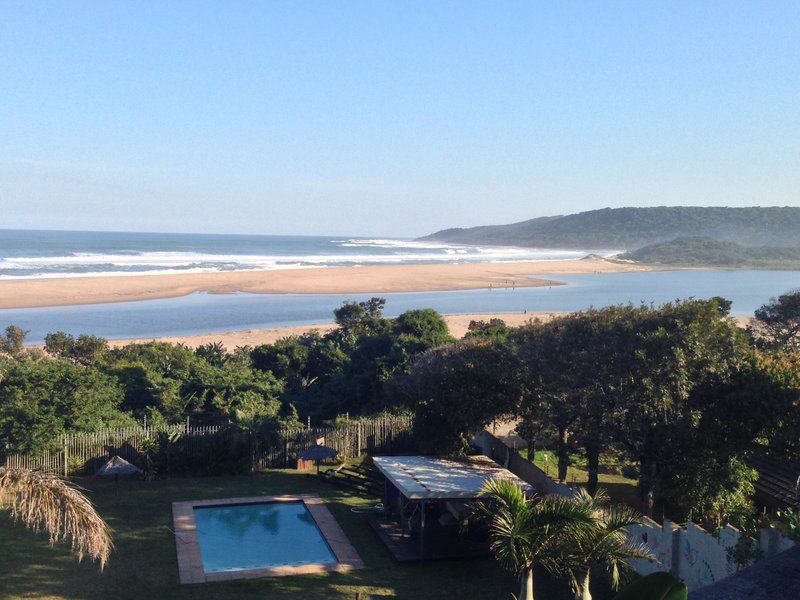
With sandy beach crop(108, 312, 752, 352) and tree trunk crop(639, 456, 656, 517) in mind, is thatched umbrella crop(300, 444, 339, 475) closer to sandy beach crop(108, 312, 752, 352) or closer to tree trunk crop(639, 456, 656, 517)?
tree trunk crop(639, 456, 656, 517)

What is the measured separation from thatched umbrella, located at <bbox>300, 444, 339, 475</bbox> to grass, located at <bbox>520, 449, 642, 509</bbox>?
5589 millimetres

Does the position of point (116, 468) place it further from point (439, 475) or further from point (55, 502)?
point (55, 502)

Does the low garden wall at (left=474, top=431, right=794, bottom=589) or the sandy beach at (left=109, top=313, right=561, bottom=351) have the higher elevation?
the low garden wall at (left=474, top=431, right=794, bottom=589)

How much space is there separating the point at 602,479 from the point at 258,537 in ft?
29.1

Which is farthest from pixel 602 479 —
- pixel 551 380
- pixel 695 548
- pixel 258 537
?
pixel 258 537

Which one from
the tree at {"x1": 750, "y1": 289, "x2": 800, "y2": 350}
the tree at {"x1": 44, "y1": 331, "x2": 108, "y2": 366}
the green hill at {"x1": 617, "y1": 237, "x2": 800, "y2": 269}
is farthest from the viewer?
the green hill at {"x1": 617, "y1": 237, "x2": 800, "y2": 269}

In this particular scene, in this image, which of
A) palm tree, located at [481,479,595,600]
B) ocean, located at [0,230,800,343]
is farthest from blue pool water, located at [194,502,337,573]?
ocean, located at [0,230,800,343]

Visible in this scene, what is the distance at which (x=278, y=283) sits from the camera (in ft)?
239

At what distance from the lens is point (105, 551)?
8273 mm

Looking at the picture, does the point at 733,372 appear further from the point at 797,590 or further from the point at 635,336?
the point at 797,590

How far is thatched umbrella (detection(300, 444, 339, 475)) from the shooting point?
18.3 meters

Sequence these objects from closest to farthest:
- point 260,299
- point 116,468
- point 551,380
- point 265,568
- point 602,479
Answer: point 265,568
point 551,380
point 116,468
point 602,479
point 260,299

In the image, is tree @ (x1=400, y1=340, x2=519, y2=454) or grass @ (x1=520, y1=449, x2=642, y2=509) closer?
grass @ (x1=520, y1=449, x2=642, y2=509)

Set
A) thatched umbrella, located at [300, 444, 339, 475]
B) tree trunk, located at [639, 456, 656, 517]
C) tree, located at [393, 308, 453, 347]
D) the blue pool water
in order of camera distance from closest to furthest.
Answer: tree trunk, located at [639, 456, 656, 517] → the blue pool water → thatched umbrella, located at [300, 444, 339, 475] → tree, located at [393, 308, 453, 347]
